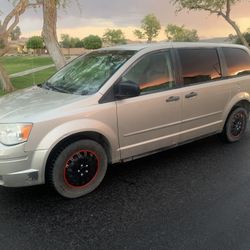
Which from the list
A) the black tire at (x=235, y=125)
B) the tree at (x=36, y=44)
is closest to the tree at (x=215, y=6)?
the black tire at (x=235, y=125)

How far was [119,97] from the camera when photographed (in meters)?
4.36

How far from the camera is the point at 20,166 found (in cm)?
378

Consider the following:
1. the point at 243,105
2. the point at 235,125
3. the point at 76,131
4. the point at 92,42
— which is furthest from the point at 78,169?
the point at 92,42

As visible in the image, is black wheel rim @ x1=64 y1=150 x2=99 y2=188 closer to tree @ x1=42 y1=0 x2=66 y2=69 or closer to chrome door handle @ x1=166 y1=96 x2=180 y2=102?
chrome door handle @ x1=166 y1=96 x2=180 y2=102

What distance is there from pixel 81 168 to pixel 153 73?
1605 mm

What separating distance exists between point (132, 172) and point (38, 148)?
157 cm

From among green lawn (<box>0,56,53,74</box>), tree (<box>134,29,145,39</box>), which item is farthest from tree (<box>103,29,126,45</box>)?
green lawn (<box>0,56,53,74</box>)

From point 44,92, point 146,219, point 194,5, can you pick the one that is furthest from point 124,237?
point 194,5

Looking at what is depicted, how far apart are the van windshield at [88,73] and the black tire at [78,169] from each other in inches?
27.7

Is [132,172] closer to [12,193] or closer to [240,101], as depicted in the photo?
[12,193]

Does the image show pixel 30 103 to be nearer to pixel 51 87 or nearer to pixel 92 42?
pixel 51 87

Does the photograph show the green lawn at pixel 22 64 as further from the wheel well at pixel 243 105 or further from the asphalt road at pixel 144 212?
the asphalt road at pixel 144 212

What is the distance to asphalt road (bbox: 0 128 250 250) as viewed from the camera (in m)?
3.31

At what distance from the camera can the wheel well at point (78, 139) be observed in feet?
13.1
